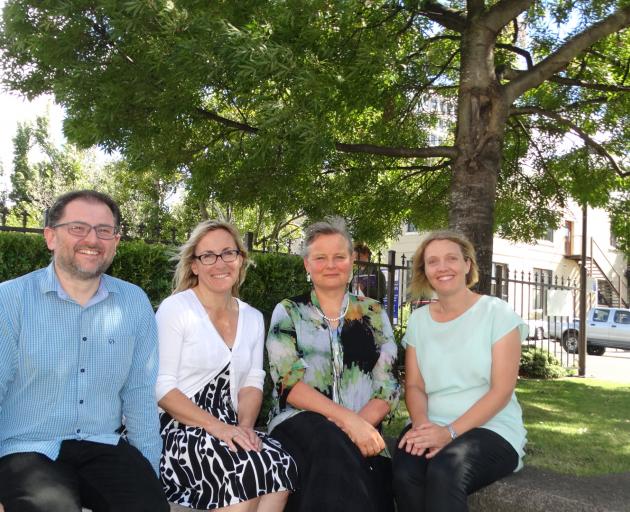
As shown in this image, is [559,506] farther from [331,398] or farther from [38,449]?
[38,449]

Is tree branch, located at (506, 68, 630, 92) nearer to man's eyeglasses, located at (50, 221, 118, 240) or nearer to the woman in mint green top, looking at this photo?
the woman in mint green top

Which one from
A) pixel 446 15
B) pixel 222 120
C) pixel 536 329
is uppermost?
pixel 446 15

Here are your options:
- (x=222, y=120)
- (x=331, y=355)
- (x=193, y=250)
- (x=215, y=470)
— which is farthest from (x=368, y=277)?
(x=215, y=470)

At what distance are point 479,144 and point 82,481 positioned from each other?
15.7 feet

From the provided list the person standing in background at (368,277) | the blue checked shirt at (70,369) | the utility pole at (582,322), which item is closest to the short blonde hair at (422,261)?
the blue checked shirt at (70,369)

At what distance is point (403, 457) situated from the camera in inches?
125

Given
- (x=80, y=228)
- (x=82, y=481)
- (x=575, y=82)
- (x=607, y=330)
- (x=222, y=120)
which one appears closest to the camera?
(x=82, y=481)

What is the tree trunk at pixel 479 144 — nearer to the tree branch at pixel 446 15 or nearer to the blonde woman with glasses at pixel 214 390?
the tree branch at pixel 446 15

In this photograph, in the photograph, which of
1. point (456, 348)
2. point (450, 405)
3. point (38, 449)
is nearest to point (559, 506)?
point (450, 405)

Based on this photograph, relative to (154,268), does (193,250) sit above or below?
above

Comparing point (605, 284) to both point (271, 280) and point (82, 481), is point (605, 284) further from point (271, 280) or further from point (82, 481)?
Answer: point (82, 481)

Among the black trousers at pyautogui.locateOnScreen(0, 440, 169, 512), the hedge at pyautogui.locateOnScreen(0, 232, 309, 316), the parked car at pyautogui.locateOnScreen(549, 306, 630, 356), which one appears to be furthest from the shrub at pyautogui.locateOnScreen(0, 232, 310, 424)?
the parked car at pyautogui.locateOnScreen(549, 306, 630, 356)

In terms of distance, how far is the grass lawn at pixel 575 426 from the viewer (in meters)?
4.33

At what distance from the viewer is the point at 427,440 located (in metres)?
3.14
